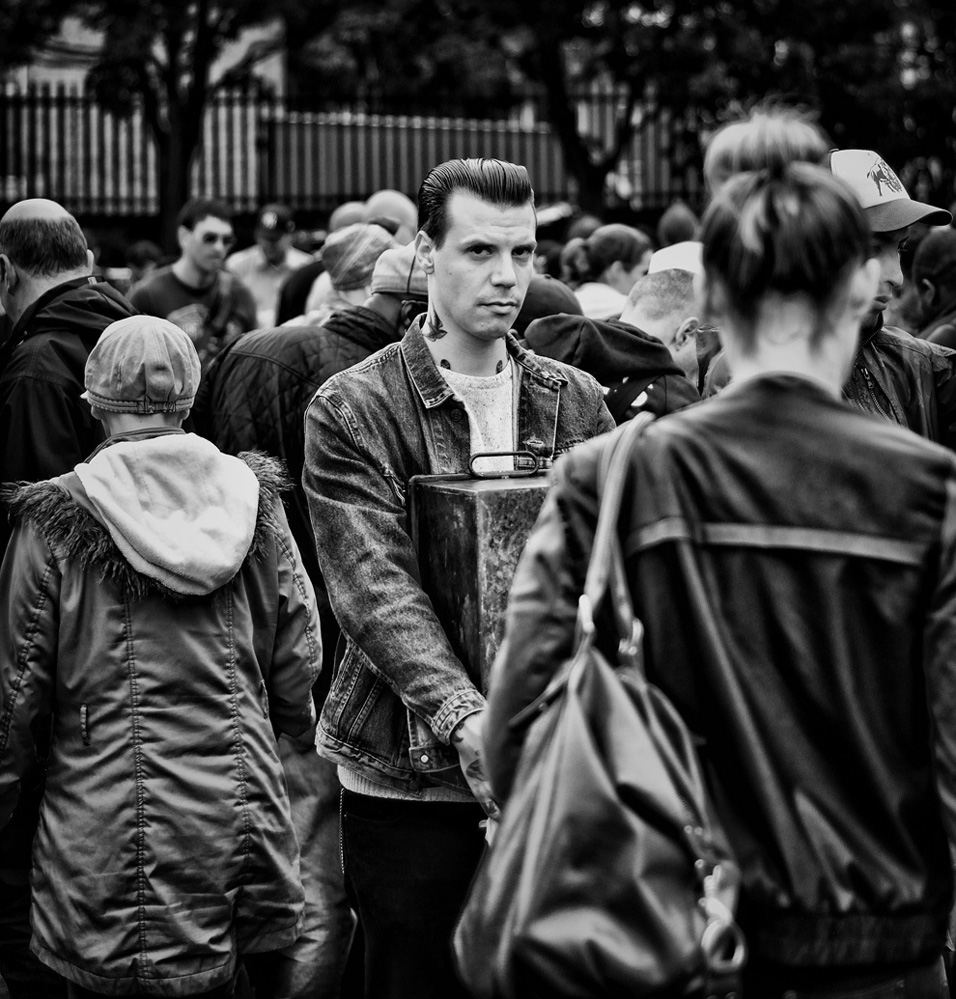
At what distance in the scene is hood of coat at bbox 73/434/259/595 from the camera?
160 inches

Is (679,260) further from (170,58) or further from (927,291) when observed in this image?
(170,58)

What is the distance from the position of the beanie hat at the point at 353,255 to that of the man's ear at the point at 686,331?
52.8 inches

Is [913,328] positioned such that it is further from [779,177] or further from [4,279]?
[779,177]

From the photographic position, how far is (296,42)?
21.2m

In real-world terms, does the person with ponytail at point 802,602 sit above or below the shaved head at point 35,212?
below

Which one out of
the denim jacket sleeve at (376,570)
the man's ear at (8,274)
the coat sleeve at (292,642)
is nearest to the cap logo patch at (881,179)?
the denim jacket sleeve at (376,570)

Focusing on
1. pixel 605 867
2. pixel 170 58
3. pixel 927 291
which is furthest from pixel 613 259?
pixel 170 58

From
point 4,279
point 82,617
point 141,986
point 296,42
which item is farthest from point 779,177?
point 296,42

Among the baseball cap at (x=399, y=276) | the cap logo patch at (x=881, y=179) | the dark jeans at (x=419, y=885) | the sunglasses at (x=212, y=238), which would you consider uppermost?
the sunglasses at (x=212, y=238)

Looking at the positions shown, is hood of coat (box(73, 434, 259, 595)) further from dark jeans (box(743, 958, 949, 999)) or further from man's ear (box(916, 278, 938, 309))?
man's ear (box(916, 278, 938, 309))

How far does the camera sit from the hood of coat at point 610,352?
531cm

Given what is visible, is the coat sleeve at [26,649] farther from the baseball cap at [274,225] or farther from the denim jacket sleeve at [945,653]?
the baseball cap at [274,225]

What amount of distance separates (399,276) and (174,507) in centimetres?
175

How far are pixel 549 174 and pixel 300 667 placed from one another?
20.5 meters
